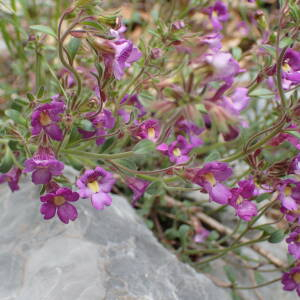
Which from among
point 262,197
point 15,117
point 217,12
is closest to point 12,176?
point 15,117

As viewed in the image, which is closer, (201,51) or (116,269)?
(201,51)

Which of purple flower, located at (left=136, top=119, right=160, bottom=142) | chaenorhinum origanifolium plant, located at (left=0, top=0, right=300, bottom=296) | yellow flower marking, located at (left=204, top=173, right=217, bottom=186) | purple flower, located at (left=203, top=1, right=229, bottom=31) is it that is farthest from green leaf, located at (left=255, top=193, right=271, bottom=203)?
purple flower, located at (left=203, top=1, right=229, bottom=31)

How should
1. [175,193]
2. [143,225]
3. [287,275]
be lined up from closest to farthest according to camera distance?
1. [287,275]
2. [143,225]
3. [175,193]

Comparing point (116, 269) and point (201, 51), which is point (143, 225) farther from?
point (201, 51)

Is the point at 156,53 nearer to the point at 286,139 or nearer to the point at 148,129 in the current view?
the point at 148,129

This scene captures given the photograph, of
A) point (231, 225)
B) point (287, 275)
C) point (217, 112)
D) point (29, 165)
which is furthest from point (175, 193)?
point (217, 112)

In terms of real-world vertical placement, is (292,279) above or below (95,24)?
below

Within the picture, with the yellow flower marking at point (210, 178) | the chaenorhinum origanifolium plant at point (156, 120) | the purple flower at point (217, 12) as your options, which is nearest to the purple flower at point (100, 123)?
the chaenorhinum origanifolium plant at point (156, 120)
